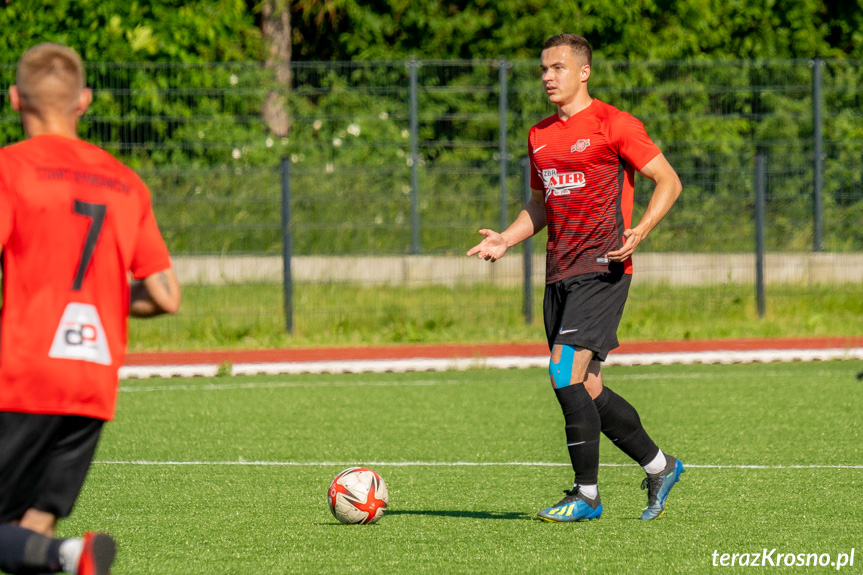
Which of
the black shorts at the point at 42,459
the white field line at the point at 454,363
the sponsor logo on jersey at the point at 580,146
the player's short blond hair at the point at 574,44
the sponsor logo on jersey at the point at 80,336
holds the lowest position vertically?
the white field line at the point at 454,363

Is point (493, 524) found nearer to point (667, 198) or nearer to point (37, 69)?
point (667, 198)

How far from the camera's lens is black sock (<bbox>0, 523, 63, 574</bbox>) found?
3420 millimetres

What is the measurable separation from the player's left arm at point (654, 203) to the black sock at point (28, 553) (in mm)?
2919

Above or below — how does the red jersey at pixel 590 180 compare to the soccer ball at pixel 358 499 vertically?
above

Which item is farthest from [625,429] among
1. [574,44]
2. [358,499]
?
[574,44]

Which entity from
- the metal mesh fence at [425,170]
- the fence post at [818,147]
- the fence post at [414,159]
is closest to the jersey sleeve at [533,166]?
the metal mesh fence at [425,170]

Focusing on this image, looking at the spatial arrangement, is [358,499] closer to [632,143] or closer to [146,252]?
[632,143]

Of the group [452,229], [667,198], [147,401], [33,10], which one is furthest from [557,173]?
[33,10]

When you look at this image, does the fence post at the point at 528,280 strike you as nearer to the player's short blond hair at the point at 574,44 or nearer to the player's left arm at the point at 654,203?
the player's short blond hair at the point at 574,44

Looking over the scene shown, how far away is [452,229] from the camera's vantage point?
1477 cm

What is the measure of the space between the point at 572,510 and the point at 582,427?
37 cm

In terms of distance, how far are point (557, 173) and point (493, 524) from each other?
1.61m

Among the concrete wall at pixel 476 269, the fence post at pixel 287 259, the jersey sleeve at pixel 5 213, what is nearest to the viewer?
the jersey sleeve at pixel 5 213

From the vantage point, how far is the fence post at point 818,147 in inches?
596
